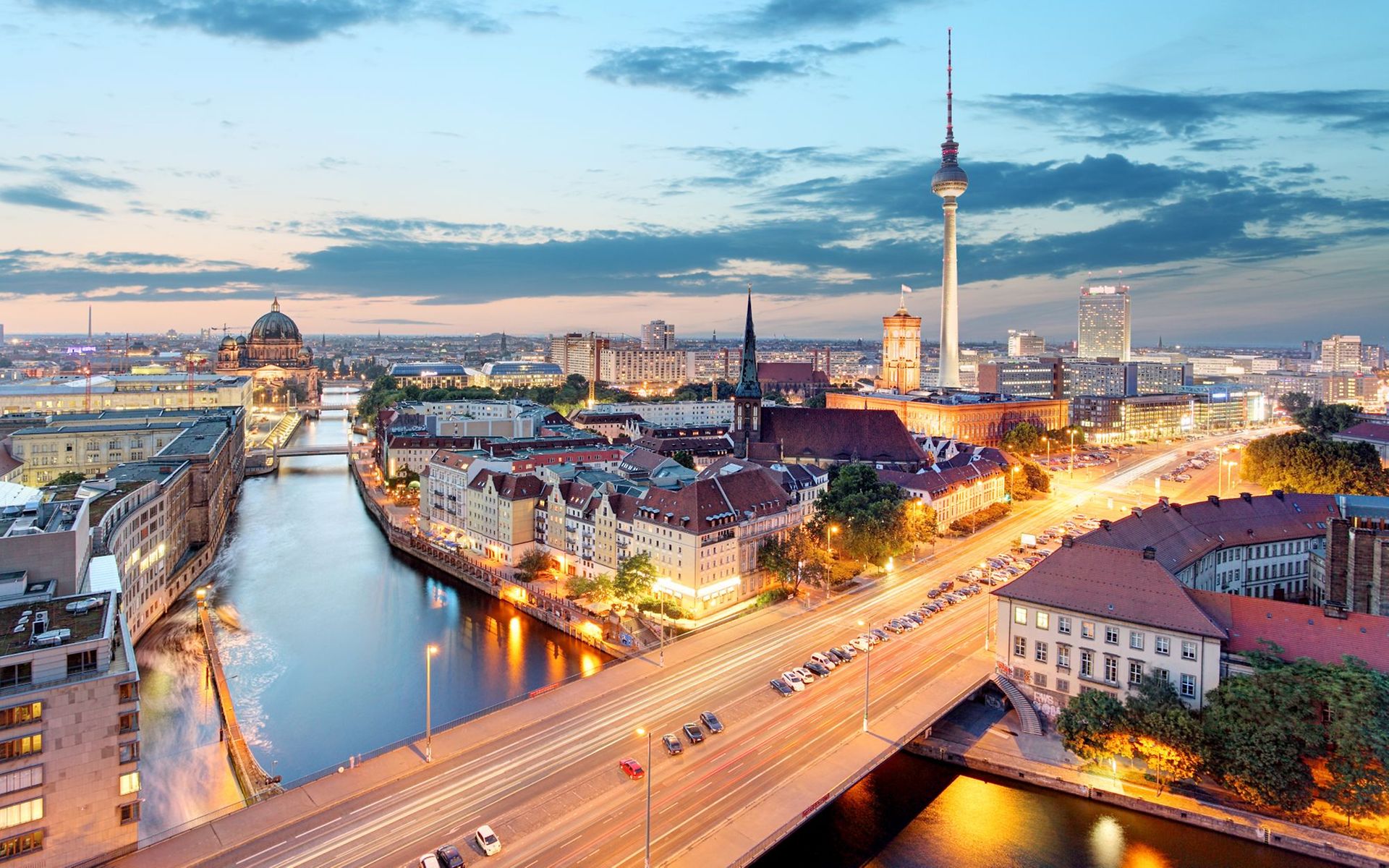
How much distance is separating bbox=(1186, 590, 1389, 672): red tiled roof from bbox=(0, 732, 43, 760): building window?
94.4 ft

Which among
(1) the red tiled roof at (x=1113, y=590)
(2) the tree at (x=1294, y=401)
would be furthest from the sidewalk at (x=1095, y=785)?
(2) the tree at (x=1294, y=401)

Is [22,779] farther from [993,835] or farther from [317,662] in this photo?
[993,835]

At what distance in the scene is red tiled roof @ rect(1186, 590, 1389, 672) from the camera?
2131 cm

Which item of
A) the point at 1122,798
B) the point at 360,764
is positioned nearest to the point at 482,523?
the point at 360,764

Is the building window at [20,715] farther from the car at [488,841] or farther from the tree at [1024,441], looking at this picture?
the tree at [1024,441]

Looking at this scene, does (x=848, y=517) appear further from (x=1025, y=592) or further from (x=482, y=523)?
(x=482, y=523)

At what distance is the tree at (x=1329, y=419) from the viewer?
75062 millimetres

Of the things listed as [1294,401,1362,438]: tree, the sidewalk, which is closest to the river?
the sidewalk

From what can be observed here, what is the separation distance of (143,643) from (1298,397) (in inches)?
5772

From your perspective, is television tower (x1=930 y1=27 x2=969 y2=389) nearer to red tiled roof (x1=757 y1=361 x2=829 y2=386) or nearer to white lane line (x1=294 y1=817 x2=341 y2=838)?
red tiled roof (x1=757 y1=361 x2=829 y2=386)

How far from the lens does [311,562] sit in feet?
152

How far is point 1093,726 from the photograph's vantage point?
2222 cm

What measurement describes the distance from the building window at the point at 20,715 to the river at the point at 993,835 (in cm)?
1627

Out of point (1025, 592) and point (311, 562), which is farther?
point (311, 562)
